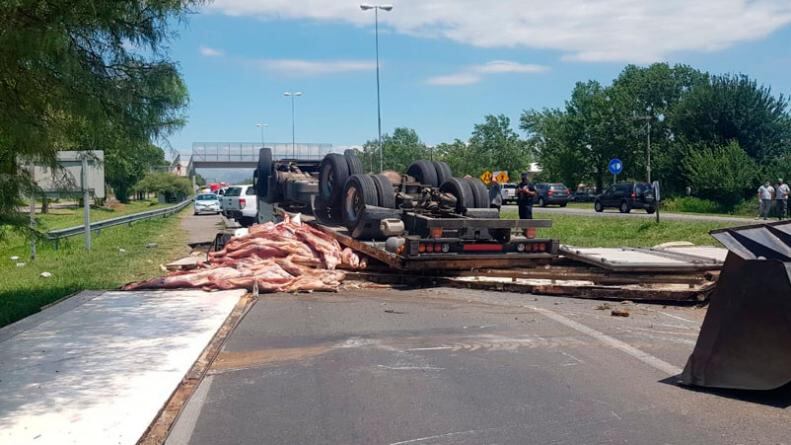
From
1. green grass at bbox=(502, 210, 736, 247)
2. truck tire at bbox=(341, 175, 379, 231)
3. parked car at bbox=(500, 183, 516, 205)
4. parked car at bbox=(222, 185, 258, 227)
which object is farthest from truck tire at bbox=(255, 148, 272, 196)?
parked car at bbox=(500, 183, 516, 205)

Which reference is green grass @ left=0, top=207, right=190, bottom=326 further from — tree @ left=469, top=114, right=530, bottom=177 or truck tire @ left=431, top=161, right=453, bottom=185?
tree @ left=469, top=114, right=530, bottom=177

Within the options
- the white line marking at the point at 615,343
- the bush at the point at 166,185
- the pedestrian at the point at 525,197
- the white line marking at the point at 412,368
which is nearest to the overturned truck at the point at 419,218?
the white line marking at the point at 615,343

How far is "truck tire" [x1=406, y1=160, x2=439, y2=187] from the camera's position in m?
14.7

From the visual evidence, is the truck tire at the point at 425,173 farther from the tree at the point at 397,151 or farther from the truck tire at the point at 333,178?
the tree at the point at 397,151

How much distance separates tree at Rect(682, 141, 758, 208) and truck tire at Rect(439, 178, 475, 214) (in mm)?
34753

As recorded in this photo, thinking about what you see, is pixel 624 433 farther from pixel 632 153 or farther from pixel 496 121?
pixel 632 153

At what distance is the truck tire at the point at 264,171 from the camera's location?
1909 cm

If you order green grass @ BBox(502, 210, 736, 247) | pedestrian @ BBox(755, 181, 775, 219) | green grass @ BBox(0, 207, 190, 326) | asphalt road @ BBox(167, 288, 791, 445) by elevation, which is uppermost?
pedestrian @ BBox(755, 181, 775, 219)

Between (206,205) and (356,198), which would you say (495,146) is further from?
(356,198)

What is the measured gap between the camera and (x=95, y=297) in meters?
10.9

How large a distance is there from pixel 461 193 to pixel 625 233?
1190 centimetres

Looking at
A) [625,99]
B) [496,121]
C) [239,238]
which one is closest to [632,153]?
[625,99]

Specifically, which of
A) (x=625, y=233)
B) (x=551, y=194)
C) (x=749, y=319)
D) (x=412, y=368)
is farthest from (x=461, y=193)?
(x=551, y=194)

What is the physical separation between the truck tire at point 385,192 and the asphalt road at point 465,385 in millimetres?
3275
